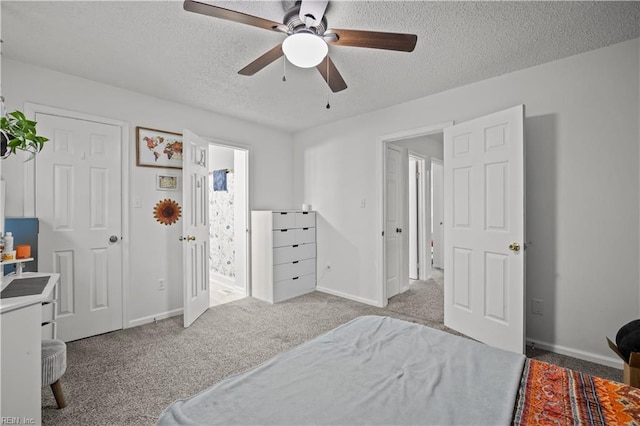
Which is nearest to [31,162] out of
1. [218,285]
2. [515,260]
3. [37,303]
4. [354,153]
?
[37,303]

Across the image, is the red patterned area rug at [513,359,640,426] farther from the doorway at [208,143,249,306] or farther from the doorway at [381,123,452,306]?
the doorway at [208,143,249,306]

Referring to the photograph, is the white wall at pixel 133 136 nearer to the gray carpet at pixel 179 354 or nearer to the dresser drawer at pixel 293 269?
the gray carpet at pixel 179 354

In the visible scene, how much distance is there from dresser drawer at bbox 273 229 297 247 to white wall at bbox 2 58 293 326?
64 centimetres

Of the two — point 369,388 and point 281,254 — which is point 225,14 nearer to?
point 369,388

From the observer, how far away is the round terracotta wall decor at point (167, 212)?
3.25 meters

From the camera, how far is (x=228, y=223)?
4734 millimetres

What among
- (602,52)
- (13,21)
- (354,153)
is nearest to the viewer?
(13,21)

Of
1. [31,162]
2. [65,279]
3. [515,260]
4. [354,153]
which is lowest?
[65,279]

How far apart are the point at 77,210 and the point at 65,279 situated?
0.62 meters

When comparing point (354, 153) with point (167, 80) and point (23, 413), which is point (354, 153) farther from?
point (23, 413)

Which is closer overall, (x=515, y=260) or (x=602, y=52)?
(x=602, y=52)

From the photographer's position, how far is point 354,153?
12.9 ft

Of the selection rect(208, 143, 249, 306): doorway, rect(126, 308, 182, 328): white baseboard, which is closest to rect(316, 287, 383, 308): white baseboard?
rect(208, 143, 249, 306): doorway

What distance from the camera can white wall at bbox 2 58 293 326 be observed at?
247 centimetres
